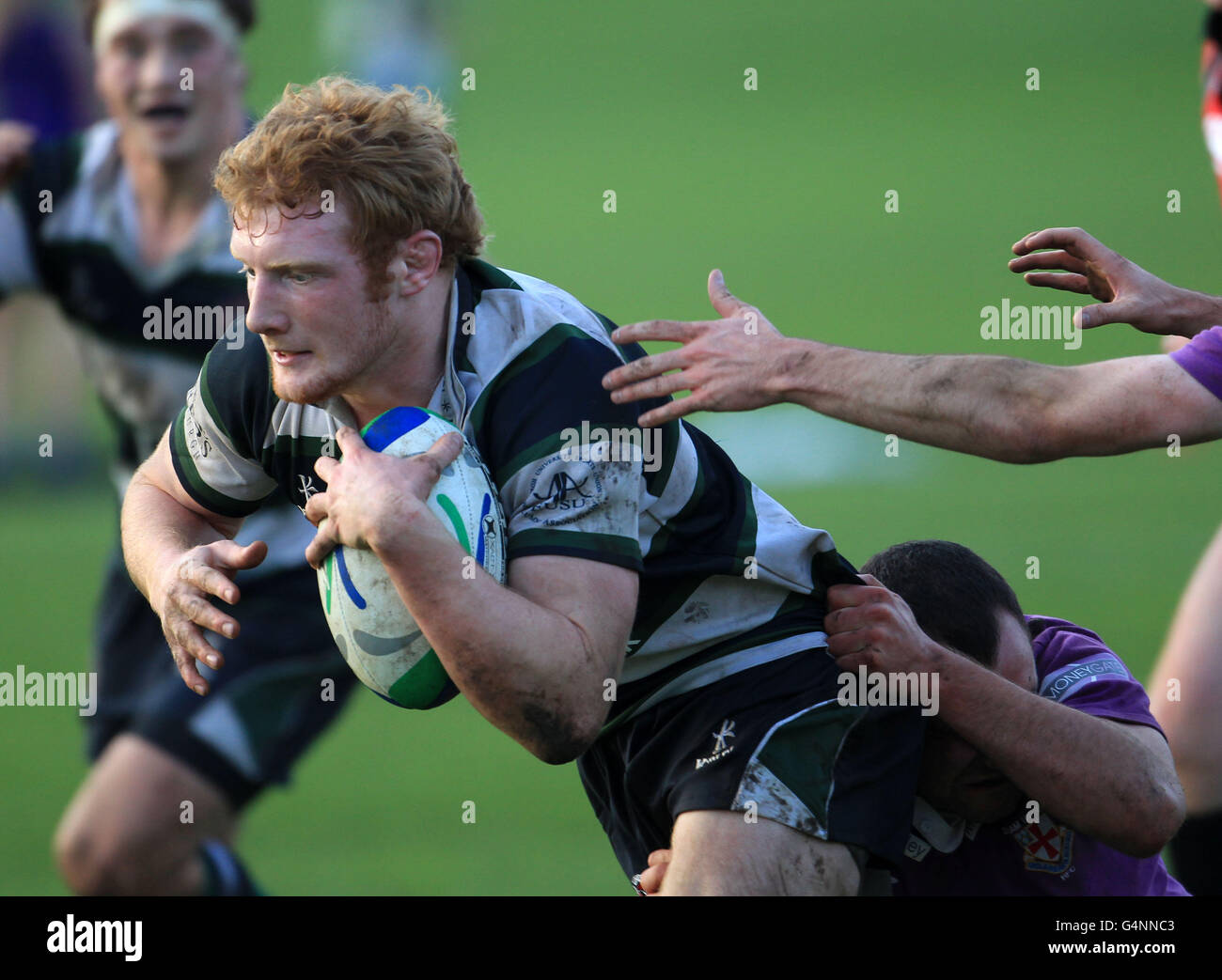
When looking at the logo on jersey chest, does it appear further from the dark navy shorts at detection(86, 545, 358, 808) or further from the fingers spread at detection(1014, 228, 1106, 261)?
the dark navy shorts at detection(86, 545, 358, 808)

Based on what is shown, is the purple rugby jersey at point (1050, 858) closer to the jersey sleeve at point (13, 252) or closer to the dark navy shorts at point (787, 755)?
the dark navy shorts at point (787, 755)

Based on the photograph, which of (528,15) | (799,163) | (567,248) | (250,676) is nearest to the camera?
(250,676)

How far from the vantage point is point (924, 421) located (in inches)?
151

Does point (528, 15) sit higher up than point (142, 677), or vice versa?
point (528, 15)

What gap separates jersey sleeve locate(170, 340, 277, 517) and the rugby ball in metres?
0.45

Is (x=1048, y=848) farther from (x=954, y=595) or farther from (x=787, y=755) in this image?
(x=787, y=755)

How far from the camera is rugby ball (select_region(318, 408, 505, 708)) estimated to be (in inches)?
133

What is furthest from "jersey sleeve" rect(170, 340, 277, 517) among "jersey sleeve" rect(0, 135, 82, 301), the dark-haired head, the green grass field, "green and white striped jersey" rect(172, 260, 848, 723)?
the green grass field

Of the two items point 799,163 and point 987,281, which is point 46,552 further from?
point 799,163

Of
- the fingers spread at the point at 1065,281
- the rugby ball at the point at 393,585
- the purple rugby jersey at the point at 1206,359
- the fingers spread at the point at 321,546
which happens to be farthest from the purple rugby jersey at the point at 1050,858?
the fingers spread at the point at 321,546

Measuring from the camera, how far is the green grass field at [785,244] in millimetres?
7785

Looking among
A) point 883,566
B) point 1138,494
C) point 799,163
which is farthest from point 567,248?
point 883,566

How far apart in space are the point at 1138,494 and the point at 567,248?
33.6ft

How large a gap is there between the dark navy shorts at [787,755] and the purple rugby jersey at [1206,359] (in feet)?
3.21
